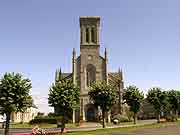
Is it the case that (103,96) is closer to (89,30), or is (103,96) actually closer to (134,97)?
(134,97)

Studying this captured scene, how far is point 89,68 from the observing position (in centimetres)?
7344

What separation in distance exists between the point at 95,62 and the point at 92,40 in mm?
6452

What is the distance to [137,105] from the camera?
53.8m

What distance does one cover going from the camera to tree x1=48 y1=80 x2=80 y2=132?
37781 mm

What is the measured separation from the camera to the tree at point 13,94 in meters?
31.5

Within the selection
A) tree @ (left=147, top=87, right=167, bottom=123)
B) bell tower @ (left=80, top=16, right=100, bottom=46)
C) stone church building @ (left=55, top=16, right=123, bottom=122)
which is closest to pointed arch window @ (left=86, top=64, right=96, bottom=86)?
stone church building @ (left=55, top=16, right=123, bottom=122)

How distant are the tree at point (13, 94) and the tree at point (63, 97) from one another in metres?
5.94

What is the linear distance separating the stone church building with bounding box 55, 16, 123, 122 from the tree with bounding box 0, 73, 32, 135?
37.5 m

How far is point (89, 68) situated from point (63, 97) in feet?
118

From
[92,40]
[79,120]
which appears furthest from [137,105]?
[92,40]

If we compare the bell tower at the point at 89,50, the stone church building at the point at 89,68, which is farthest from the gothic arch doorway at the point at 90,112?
the bell tower at the point at 89,50

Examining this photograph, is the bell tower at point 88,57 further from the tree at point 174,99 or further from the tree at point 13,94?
the tree at point 13,94

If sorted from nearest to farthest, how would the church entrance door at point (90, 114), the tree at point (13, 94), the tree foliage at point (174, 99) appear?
1. the tree at point (13, 94)
2. the tree foliage at point (174, 99)
3. the church entrance door at point (90, 114)

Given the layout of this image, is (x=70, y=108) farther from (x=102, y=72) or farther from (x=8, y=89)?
(x=102, y=72)
